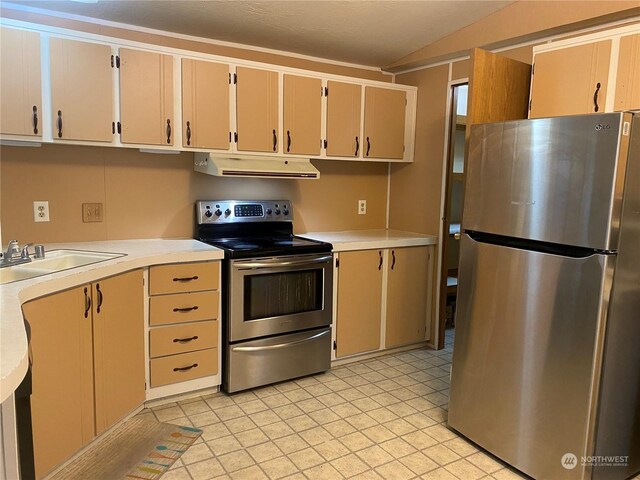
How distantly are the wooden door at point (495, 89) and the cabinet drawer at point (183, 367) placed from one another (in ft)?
5.50

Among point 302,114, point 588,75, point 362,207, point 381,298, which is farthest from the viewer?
point 362,207

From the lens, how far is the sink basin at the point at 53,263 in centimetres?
228

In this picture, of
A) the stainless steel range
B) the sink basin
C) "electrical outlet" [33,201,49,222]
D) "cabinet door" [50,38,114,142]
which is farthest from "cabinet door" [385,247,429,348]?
"electrical outlet" [33,201,49,222]

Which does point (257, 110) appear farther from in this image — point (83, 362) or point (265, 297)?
point (83, 362)

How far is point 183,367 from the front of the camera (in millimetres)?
2854

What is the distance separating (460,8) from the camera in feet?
10.0

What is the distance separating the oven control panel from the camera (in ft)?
10.8

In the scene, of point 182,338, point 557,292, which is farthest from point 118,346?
point 557,292

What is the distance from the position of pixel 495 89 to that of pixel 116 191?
7.62ft

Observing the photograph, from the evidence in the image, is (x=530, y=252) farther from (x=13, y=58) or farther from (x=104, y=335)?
(x=13, y=58)

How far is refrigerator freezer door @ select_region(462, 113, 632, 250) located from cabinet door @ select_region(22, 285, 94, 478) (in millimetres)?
1920

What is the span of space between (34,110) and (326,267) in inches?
74.9

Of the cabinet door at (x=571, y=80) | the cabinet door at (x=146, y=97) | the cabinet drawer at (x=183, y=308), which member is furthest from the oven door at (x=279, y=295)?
the cabinet door at (x=571, y=80)

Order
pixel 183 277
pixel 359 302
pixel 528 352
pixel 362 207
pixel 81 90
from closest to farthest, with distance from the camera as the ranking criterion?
pixel 528 352
pixel 81 90
pixel 183 277
pixel 359 302
pixel 362 207
